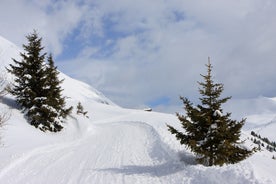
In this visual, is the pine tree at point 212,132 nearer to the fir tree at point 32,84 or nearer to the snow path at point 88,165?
the snow path at point 88,165

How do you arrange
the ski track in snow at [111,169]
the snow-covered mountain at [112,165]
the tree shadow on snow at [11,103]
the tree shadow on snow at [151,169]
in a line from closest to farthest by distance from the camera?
1. the snow-covered mountain at [112,165]
2. the ski track in snow at [111,169]
3. the tree shadow on snow at [151,169]
4. the tree shadow on snow at [11,103]

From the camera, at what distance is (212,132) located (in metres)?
15.4

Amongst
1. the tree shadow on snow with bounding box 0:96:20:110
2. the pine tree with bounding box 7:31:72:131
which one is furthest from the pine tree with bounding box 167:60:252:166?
the tree shadow on snow with bounding box 0:96:20:110

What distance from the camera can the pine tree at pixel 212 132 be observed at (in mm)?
15000

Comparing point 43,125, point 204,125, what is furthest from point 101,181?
point 43,125

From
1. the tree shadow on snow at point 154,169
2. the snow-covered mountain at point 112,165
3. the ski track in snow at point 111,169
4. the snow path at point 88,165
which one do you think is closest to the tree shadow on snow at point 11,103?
the snow-covered mountain at point 112,165

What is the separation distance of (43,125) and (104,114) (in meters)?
51.9

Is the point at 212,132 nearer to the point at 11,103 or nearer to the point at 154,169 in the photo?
the point at 154,169

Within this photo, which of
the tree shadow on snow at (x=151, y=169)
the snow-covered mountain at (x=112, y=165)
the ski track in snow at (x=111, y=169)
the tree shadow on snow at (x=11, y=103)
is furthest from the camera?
the tree shadow on snow at (x=11, y=103)

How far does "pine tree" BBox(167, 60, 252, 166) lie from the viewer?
15000 millimetres

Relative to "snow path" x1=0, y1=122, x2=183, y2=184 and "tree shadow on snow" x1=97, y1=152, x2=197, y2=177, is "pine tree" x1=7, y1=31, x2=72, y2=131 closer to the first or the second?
"snow path" x1=0, y1=122, x2=183, y2=184

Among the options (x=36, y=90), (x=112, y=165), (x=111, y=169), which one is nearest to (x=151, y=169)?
(x=111, y=169)

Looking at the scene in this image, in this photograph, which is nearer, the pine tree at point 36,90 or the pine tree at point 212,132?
the pine tree at point 212,132

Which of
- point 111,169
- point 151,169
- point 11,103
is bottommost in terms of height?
point 111,169
